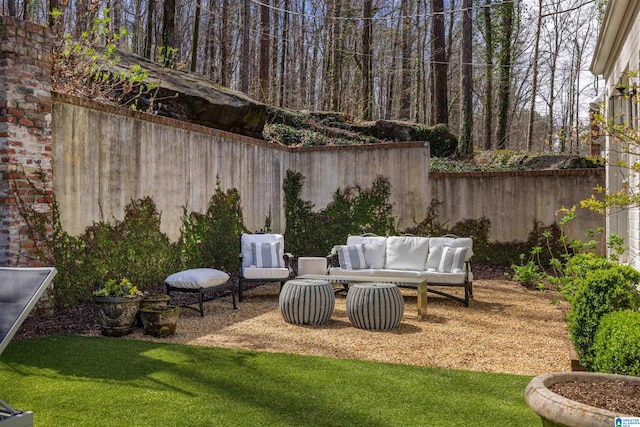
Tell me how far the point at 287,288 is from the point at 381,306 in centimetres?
102

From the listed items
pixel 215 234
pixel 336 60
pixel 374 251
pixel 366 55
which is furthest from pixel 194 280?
pixel 336 60

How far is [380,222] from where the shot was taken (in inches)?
411

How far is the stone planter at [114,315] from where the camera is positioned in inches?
207

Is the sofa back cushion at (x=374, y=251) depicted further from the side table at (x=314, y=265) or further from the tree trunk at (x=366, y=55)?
the tree trunk at (x=366, y=55)

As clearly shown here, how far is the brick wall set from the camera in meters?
5.26

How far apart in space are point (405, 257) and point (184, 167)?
332cm

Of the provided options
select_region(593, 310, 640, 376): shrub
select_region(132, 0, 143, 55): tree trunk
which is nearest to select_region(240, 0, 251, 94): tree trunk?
select_region(132, 0, 143, 55): tree trunk

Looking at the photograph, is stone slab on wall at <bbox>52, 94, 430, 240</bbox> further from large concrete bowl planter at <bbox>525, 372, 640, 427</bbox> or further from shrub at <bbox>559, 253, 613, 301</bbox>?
large concrete bowl planter at <bbox>525, 372, 640, 427</bbox>

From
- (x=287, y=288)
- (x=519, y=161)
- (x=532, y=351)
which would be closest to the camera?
(x=532, y=351)

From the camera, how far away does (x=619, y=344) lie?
10.0ft

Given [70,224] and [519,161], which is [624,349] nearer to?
[70,224]

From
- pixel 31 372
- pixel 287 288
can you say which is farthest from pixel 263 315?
pixel 31 372

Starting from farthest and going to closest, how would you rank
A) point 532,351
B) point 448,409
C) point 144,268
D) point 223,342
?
point 144,268 < point 223,342 < point 532,351 < point 448,409

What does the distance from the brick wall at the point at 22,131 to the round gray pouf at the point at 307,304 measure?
2497 mm
